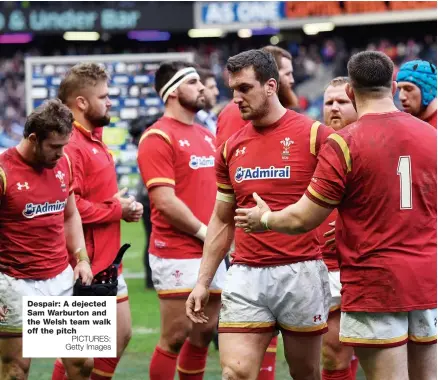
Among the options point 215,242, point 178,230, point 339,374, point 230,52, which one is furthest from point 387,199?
point 230,52

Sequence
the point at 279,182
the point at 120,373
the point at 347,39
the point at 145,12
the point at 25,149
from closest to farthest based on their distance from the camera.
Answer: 1. the point at 279,182
2. the point at 25,149
3. the point at 120,373
4. the point at 145,12
5. the point at 347,39

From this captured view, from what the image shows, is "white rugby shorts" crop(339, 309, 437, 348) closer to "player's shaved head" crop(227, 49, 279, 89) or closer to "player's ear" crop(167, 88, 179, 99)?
"player's shaved head" crop(227, 49, 279, 89)

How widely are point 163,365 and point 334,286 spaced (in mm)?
1280

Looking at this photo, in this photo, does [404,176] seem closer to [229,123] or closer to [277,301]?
[277,301]

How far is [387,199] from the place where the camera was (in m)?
4.89

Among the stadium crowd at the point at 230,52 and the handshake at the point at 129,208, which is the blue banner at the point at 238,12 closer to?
the stadium crowd at the point at 230,52

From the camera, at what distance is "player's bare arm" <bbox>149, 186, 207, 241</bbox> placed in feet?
22.3

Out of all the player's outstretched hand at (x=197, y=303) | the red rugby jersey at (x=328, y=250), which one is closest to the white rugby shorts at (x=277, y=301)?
the player's outstretched hand at (x=197, y=303)

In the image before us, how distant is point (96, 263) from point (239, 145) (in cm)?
160

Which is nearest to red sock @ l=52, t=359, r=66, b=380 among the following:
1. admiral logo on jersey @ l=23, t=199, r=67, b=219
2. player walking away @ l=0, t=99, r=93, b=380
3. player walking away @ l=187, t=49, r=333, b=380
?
player walking away @ l=0, t=99, r=93, b=380

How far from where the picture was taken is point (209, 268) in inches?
229

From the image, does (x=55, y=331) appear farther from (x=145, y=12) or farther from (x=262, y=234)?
(x=145, y=12)

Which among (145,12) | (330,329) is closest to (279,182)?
(330,329)

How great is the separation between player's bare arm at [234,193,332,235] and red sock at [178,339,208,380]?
1963 mm
